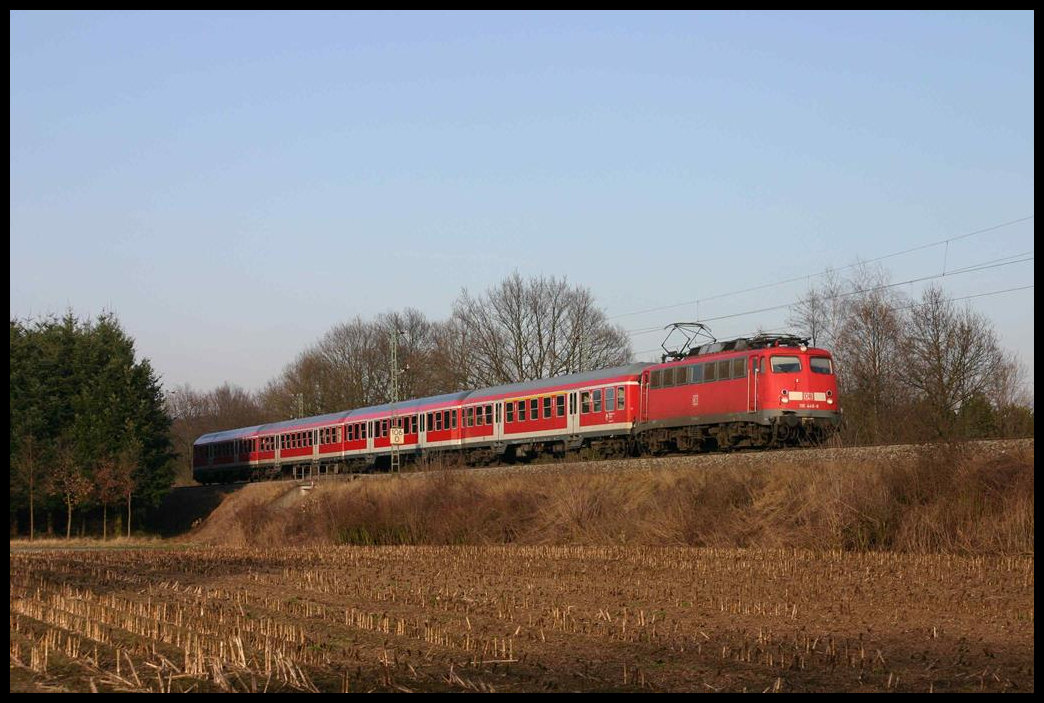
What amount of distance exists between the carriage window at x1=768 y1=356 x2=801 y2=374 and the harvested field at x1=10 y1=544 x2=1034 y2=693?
8916 millimetres

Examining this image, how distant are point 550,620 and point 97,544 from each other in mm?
39272

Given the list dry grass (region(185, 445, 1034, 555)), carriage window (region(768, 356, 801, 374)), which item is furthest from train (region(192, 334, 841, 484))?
dry grass (region(185, 445, 1034, 555))

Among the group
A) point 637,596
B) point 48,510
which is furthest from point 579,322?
point 637,596

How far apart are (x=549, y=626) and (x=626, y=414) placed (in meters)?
24.4

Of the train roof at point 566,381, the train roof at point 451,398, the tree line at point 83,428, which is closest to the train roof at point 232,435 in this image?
the train roof at point 451,398

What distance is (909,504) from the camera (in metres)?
26.8

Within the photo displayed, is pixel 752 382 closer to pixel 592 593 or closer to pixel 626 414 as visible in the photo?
pixel 626 414

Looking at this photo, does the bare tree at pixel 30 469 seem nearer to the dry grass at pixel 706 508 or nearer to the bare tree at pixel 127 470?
the bare tree at pixel 127 470

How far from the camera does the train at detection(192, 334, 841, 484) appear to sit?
34.9 m

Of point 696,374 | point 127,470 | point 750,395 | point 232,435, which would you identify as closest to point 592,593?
point 750,395

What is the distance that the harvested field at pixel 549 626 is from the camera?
1182 cm

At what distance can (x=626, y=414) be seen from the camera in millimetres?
39875

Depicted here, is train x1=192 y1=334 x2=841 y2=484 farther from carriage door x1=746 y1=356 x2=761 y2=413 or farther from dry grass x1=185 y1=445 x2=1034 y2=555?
dry grass x1=185 y1=445 x2=1034 y2=555

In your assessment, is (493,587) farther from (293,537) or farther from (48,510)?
(48,510)
